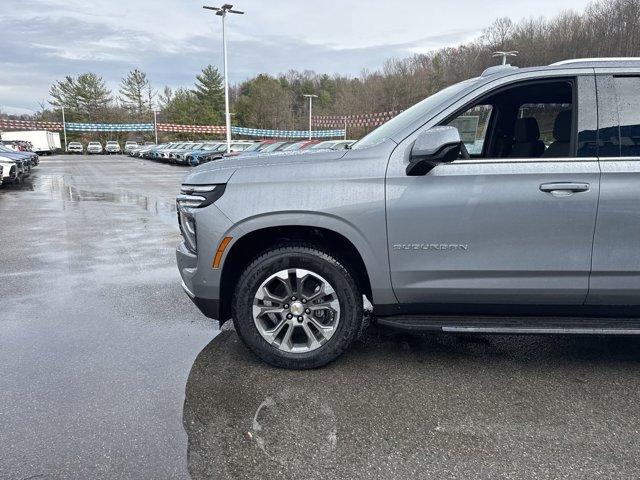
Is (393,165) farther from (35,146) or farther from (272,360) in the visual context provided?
(35,146)

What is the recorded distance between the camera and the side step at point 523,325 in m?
3.06

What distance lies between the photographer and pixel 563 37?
163 feet

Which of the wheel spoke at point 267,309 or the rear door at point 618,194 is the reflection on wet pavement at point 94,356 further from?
the rear door at point 618,194

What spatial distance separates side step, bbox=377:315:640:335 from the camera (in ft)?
10.0

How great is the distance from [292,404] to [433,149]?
1750 millimetres

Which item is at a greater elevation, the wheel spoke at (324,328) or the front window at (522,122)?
the front window at (522,122)

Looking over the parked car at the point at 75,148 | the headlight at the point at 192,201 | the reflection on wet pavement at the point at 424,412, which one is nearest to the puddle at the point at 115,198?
the headlight at the point at 192,201

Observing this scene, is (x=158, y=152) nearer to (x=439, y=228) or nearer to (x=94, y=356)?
(x=94, y=356)

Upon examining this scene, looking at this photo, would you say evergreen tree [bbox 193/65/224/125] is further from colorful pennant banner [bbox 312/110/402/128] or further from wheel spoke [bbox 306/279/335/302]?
wheel spoke [bbox 306/279/335/302]

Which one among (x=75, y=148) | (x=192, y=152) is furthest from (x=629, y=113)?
(x=75, y=148)

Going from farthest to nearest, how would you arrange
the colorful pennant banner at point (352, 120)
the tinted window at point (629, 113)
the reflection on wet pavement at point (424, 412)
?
the colorful pennant banner at point (352, 120), the tinted window at point (629, 113), the reflection on wet pavement at point (424, 412)

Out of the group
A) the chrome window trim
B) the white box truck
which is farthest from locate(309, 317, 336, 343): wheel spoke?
the white box truck

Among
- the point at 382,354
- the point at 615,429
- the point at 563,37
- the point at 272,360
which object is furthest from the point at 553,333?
the point at 563,37

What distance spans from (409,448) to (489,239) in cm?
135
